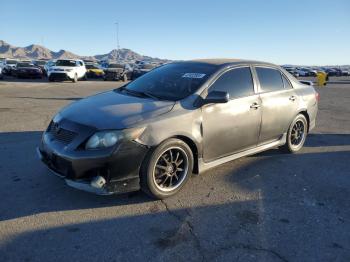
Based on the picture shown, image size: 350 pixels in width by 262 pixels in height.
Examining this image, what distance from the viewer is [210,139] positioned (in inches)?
176

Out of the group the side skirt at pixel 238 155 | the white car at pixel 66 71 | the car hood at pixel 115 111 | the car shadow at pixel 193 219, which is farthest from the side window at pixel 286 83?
the white car at pixel 66 71

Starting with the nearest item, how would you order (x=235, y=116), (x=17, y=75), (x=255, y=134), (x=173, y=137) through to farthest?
1. (x=173, y=137)
2. (x=235, y=116)
3. (x=255, y=134)
4. (x=17, y=75)

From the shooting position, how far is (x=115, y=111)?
13.3 feet

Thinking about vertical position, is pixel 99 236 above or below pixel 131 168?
below

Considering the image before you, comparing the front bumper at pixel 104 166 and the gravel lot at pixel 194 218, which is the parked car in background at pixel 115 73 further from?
the front bumper at pixel 104 166

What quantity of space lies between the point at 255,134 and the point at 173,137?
1.62m

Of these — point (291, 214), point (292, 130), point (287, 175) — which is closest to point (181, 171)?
point (291, 214)

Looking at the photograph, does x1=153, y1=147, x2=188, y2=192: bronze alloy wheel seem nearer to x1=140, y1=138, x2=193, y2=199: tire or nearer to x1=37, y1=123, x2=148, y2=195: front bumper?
x1=140, y1=138, x2=193, y2=199: tire

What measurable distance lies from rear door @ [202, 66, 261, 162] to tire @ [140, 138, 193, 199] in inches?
13.1

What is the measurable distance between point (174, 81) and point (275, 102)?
1.71 meters

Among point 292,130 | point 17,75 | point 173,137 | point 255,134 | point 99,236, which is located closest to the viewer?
point 99,236

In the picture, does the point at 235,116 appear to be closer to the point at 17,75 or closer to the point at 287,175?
the point at 287,175

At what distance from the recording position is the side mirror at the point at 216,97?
4.33 m

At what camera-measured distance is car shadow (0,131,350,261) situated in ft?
10.1
